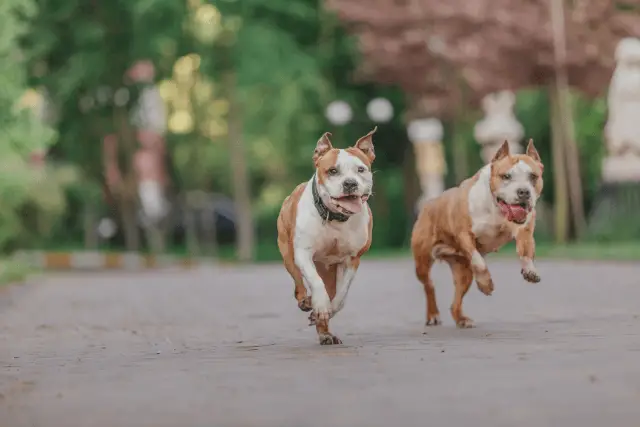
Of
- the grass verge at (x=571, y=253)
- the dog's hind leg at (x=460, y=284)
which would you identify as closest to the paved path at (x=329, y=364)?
the dog's hind leg at (x=460, y=284)

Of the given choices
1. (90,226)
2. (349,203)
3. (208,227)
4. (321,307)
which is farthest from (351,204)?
(208,227)

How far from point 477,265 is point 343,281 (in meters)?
1.19

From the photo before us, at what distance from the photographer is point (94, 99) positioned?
5081 centimetres

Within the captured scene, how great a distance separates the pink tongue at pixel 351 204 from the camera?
43.1 feet

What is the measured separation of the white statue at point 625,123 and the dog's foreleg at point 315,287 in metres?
29.4

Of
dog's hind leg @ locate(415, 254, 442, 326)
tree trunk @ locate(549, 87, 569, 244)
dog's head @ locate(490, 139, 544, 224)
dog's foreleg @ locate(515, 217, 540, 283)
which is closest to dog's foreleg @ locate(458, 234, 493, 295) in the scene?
dog's foreleg @ locate(515, 217, 540, 283)

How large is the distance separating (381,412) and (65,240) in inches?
1977

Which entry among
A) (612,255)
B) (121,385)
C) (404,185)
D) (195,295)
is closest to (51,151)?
(404,185)

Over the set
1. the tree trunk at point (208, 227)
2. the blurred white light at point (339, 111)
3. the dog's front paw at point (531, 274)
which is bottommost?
the tree trunk at point (208, 227)

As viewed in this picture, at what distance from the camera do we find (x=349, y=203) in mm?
13164

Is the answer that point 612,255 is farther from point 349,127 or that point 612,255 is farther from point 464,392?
point 464,392

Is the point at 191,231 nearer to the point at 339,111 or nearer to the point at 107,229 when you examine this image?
the point at 107,229

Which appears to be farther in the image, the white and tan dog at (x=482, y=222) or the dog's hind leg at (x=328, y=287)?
the white and tan dog at (x=482, y=222)

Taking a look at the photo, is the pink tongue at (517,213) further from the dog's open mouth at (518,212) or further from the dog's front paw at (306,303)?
the dog's front paw at (306,303)
